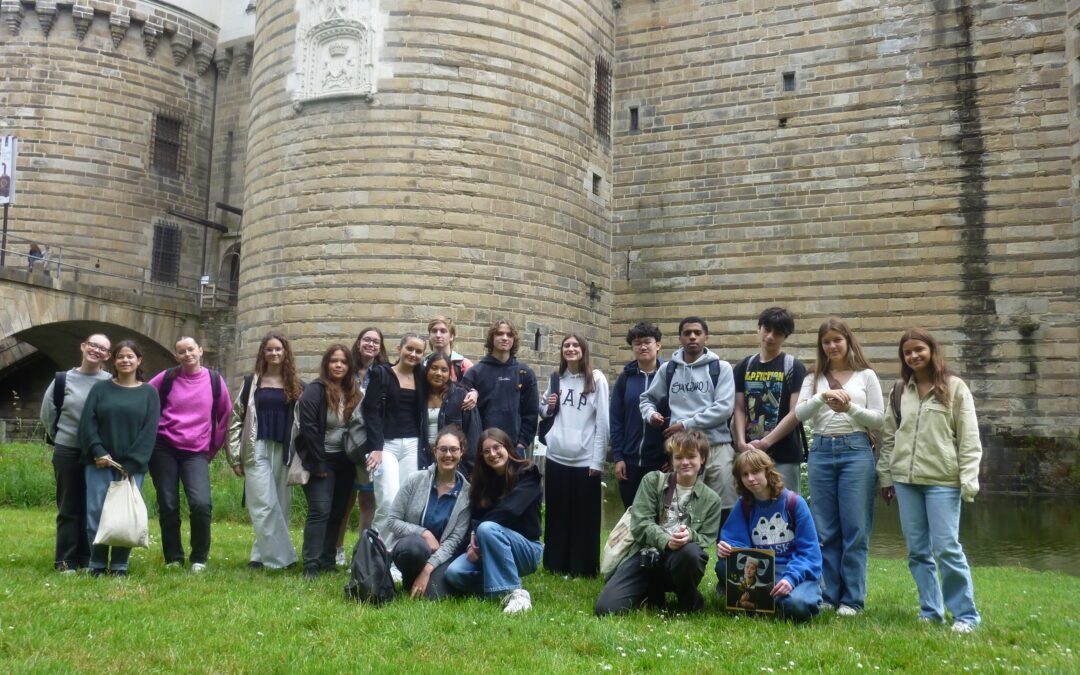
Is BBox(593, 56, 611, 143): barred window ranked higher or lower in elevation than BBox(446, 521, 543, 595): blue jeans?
higher

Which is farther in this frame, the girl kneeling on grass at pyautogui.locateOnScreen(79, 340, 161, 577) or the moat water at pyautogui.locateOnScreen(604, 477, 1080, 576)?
the moat water at pyautogui.locateOnScreen(604, 477, 1080, 576)

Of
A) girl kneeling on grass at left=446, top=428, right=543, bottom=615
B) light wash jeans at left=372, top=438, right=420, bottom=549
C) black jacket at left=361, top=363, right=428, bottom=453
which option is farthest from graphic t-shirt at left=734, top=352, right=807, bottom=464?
light wash jeans at left=372, top=438, right=420, bottom=549

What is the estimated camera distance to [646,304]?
60.7ft

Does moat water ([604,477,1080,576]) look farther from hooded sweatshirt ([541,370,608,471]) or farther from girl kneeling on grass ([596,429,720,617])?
girl kneeling on grass ([596,429,720,617])

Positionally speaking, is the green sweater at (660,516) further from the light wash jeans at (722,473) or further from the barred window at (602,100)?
the barred window at (602,100)

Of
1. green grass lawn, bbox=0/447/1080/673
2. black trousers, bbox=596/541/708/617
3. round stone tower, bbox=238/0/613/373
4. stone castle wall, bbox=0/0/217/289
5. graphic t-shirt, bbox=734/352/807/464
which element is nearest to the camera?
green grass lawn, bbox=0/447/1080/673

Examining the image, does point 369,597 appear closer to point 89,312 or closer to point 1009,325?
point 1009,325

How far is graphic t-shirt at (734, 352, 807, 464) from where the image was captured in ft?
21.7

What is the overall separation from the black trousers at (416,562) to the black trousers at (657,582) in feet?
3.29

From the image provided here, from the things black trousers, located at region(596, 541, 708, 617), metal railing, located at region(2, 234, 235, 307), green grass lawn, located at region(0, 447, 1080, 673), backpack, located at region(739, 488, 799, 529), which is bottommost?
green grass lawn, located at region(0, 447, 1080, 673)

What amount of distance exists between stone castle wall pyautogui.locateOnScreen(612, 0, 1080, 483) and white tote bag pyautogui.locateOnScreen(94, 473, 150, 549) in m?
12.9

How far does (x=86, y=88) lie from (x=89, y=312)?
5662 mm

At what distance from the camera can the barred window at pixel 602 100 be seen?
18.3 m

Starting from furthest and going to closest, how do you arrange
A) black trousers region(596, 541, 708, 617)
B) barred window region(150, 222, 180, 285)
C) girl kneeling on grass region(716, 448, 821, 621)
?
barred window region(150, 222, 180, 285) → black trousers region(596, 541, 708, 617) → girl kneeling on grass region(716, 448, 821, 621)
